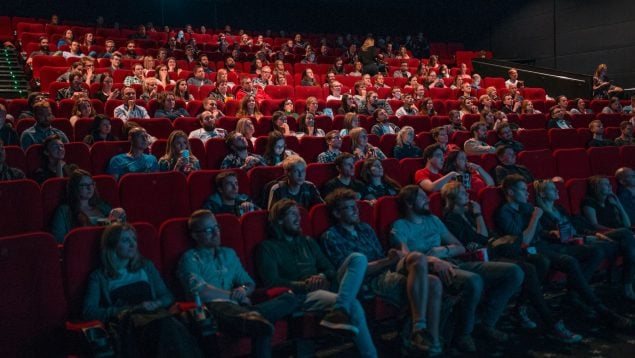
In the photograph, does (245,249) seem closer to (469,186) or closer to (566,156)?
(469,186)

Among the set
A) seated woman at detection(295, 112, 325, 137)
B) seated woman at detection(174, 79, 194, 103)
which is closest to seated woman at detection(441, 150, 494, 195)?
seated woman at detection(295, 112, 325, 137)

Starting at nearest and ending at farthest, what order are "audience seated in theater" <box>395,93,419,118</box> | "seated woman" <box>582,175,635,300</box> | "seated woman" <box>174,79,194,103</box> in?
"seated woman" <box>582,175,635,300</box> → "seated woman" <box>174,79,194,103</box> → "audience seated in theater" <box>395,93,419,118</box>

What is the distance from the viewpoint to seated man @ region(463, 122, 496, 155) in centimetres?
242

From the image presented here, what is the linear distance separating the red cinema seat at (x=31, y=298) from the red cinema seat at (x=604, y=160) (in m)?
2.11

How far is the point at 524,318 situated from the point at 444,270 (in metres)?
0.31

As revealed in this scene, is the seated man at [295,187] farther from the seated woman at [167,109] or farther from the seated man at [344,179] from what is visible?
the seated woman at [167,109]

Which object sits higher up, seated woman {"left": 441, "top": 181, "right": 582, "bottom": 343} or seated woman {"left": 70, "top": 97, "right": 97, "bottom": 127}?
seated woman {"left": 70, "top": 97, "right": 97, "bottom": 127}

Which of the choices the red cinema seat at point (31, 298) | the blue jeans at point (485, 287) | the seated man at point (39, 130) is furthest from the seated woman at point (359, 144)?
the red cinema seat at point (31, 298)

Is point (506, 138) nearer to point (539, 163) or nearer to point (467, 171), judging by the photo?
point (539, 163)

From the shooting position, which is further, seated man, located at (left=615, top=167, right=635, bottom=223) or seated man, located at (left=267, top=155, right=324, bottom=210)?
seated man, located at (left=615, top=167, right=635, bottom=223)

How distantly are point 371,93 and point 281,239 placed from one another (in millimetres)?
1945

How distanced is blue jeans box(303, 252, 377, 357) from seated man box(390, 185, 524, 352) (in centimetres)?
22

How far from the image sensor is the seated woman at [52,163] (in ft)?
5.43

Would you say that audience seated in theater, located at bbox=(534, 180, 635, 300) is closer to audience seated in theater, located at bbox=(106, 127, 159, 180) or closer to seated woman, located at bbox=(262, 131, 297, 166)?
seated woman, located at bbox=(262, 131, 297, 166)
